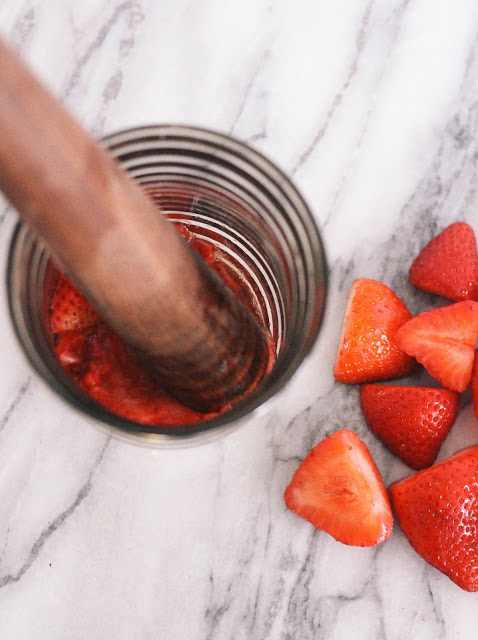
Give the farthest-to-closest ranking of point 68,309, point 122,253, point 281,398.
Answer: point 281,398
point 68,309
point 122,253

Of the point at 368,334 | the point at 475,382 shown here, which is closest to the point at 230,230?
the point at 368,334

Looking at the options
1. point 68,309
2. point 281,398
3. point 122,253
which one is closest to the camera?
point 122,253

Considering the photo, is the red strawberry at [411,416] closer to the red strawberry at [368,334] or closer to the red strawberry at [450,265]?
the red strawberry at [368,334]

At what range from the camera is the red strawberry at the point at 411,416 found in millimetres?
830

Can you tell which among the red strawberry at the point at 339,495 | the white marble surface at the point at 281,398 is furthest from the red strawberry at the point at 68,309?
the red strawberry at the point at 339,495

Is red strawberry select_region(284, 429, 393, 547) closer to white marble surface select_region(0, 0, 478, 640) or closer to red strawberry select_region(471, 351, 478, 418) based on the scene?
white marble surface select_region(0, 0, 478, 640)

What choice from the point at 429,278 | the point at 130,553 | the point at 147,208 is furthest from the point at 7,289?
the point at 429,278

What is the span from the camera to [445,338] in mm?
843

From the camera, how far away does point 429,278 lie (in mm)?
863

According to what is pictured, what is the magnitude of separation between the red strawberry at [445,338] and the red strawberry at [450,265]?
3 centimetres

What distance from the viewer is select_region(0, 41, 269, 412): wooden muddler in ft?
1.15

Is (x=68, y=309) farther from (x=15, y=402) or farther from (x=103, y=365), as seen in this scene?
(x=15, y=402)

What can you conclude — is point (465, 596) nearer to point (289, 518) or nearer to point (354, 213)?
point (289, 518)

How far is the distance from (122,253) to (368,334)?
0.48 metres
